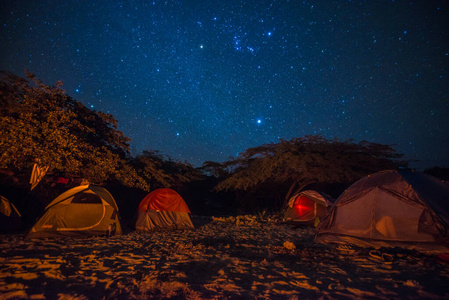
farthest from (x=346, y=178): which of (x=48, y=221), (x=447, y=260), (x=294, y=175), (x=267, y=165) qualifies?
(x=48, y=221)

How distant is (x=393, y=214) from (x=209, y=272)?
208 inches

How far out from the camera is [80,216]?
7.15 metres

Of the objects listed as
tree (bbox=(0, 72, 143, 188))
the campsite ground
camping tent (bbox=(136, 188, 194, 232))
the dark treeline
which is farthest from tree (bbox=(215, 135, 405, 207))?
tree (bbox=(0, 72, 143, 188))

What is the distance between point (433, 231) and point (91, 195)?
32.9 feet

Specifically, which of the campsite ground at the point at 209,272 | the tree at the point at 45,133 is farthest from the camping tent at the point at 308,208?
the tree at the point at 45,133

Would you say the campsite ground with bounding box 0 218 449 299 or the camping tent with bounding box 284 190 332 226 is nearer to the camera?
the campsite ground with bounding box 0 218 449 299

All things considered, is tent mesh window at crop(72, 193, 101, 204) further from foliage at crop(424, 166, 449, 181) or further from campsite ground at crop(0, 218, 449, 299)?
foliage at crop(424, 166, 449, 181)

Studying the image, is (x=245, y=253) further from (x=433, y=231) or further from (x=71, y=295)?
(x=433, y=231)

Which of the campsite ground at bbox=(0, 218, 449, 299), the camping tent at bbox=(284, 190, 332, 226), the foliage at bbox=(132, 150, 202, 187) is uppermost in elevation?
the foliage at bbox=(132, 150, 202, 187)

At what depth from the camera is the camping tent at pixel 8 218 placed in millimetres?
6906

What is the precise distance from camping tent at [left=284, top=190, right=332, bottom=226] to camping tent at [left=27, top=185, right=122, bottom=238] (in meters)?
8.58

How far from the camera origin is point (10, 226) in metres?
7.12

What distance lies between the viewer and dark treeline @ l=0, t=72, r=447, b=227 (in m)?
7.74

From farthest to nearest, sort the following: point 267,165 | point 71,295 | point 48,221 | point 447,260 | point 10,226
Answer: point 267,165 → point 10,226 → point 48,221 → point 447,260 → point 71,295
